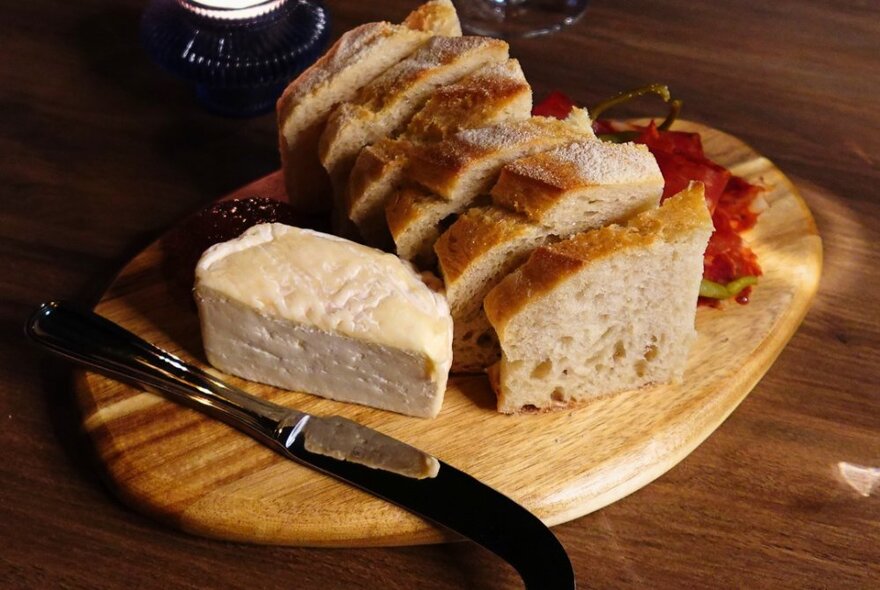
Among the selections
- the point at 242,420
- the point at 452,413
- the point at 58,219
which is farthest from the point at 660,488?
the point at 58,219

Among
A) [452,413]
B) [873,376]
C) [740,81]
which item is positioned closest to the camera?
[452,413]

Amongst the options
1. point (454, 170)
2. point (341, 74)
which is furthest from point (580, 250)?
point (341, 74)

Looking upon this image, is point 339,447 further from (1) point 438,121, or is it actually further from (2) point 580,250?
(1) point 438,121


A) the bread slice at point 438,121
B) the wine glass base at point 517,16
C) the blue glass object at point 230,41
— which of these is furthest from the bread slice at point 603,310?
the wine glass base at point 517,16

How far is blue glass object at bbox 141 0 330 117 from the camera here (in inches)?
137

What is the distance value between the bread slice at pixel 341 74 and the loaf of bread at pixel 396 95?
6cm

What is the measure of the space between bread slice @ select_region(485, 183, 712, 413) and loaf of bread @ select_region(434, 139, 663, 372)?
0.06 metres

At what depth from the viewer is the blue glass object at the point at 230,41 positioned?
3.47 meters

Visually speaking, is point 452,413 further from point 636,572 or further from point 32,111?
point 32,111

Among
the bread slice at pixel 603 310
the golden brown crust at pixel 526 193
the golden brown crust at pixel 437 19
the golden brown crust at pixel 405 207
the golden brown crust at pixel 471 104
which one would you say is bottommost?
the bread slice at pixel 603 310

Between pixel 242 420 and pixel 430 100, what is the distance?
955mm

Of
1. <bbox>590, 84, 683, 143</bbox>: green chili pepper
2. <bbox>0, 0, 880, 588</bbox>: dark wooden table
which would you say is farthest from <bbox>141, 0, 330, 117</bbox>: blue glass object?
<bbox>590, 84, 683, 143</bbox>: green chili pepper

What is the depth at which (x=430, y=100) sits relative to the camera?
269 centimetres

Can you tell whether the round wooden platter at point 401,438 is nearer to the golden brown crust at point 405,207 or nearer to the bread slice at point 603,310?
the bread slice at point 603,310
